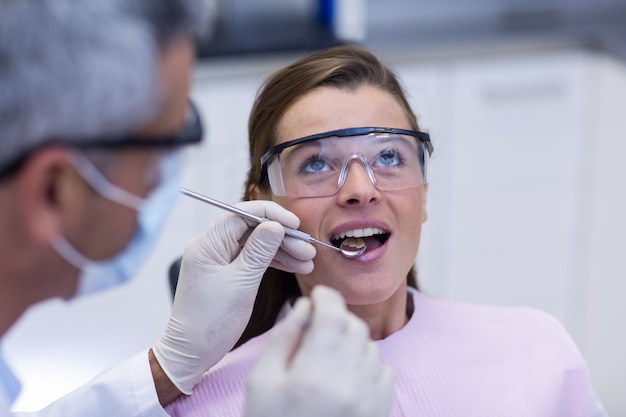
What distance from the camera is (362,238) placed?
59.7 inches

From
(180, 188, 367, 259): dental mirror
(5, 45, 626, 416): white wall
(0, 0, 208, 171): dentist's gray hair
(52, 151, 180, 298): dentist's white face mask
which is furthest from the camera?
(5, 45, 626, 416): white wall

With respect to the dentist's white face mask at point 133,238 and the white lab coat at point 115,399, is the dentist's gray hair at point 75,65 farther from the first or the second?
the white lab coat at point 115,399

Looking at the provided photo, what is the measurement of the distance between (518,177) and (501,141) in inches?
6.8

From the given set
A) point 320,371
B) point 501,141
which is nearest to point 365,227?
point 320,371

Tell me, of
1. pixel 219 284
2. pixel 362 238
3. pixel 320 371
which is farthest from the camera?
pixel 362 238

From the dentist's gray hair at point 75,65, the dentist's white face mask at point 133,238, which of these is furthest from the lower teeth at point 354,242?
the dentist's gray hair at point 75,65

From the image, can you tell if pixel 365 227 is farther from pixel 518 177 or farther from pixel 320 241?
pixel 518 177

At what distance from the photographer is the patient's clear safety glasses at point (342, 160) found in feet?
4.78

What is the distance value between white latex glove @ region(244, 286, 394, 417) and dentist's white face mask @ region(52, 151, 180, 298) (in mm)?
204

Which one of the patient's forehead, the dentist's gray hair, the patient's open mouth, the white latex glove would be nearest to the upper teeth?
the patient's open mouth

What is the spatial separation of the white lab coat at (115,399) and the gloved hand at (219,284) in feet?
0.15

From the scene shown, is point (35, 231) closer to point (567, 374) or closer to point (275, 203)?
point (275, 203)

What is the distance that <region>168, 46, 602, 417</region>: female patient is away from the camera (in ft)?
4.76

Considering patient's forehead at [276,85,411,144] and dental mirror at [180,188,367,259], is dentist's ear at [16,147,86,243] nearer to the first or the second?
dental mirror at [180,188,367,259]
